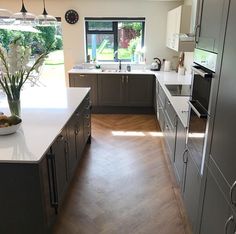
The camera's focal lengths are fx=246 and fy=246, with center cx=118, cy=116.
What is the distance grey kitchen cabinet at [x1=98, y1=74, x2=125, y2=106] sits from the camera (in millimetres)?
5031

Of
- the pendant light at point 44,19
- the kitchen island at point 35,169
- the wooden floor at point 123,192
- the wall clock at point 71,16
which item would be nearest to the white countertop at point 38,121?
the kitchen island at point 35,169

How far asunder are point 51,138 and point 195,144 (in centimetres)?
117

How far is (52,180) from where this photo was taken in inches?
79.0

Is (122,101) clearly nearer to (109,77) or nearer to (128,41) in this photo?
(109,77)

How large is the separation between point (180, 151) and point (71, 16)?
4.05 metres

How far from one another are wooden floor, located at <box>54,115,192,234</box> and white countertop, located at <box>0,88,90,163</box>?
2.72ft

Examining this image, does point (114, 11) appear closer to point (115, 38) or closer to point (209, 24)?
point (115, 38)

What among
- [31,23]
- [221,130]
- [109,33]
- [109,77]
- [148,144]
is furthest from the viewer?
[109,33]

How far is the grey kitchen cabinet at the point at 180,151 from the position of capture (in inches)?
93.6

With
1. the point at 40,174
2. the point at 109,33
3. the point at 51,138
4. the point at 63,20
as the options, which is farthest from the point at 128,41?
the point at 40,174

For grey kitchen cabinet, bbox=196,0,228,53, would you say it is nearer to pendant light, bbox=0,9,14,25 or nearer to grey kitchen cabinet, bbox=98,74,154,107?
pendant light, bbox=0,9,14,25

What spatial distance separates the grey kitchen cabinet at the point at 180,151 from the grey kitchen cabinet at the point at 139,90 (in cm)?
248

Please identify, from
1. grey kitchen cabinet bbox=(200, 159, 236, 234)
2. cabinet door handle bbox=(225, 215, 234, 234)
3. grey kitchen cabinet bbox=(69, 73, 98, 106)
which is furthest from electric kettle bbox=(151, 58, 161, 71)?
cabinet door handle bbox=(225, 215, 234, 234)

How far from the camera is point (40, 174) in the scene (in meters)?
1.75
